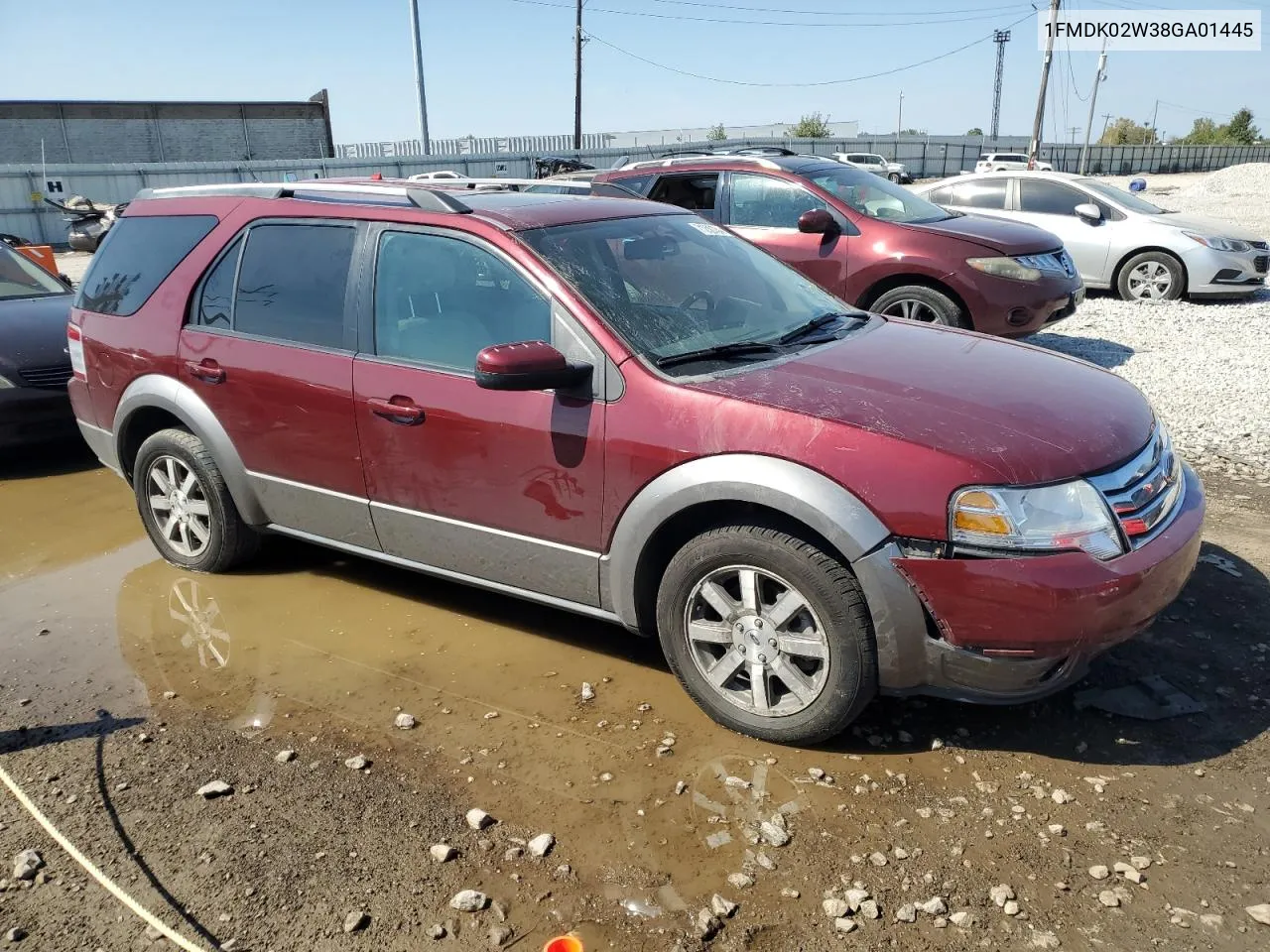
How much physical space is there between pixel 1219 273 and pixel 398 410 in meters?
10.7

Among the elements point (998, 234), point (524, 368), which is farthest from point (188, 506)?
point (998, 234)

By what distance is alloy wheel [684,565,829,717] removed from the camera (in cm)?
319

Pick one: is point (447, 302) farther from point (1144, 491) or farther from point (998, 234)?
point (998, 234)

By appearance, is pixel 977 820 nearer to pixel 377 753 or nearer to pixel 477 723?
pixel 477 723

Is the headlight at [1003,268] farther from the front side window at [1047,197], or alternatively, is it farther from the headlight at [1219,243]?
the headlight at [1219,243]

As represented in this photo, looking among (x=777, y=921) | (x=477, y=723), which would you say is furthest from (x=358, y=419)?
(x=777, y=921)

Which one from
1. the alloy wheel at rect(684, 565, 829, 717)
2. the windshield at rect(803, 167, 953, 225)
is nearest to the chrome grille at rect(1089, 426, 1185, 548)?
the alloy wheel at rect(684, 565, 829, 717)

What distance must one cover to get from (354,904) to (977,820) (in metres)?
1.82

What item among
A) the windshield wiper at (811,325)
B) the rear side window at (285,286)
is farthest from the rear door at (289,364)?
the windshield wiper at (811,325)

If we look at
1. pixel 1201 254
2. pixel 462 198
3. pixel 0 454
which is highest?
pixel 462 198

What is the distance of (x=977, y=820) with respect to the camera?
2941mm

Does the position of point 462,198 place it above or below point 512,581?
above

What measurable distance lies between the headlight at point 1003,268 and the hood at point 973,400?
4279 millimetres

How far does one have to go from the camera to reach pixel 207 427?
453cm
